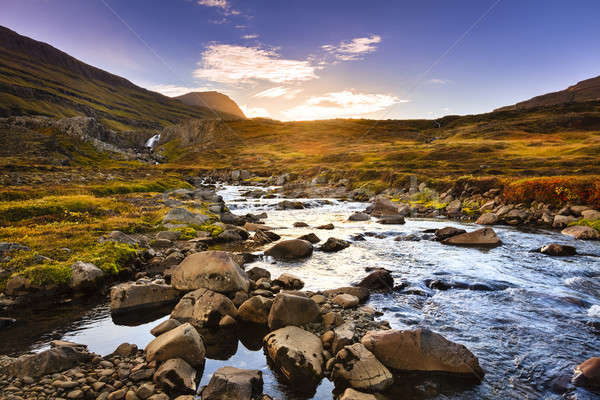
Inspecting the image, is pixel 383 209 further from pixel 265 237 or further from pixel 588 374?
pixel 588 374

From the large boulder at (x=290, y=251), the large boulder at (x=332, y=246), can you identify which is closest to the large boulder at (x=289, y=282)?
the large boulder at (x=290, y=251)

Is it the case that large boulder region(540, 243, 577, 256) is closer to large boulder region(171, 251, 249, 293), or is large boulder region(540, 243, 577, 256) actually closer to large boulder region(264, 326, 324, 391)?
large boulder region(264, 326, 324, 391)

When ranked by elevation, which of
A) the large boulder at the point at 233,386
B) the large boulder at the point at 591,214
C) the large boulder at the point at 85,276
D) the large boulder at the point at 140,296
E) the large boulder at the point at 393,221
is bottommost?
the large boulder at the point at 393,221

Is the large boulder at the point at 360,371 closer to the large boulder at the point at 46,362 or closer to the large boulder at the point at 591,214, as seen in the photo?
the large boulder at the point at 46,362

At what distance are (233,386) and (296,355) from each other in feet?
6.16

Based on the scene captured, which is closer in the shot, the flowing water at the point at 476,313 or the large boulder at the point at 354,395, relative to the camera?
the large boulder at the point at 354,395

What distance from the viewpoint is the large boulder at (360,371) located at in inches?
313

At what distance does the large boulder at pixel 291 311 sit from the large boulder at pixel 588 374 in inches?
A: 282

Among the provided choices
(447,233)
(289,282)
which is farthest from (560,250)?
(289,282)

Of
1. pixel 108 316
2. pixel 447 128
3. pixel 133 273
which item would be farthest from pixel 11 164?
pixel 447 128

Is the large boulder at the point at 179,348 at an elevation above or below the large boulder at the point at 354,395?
above

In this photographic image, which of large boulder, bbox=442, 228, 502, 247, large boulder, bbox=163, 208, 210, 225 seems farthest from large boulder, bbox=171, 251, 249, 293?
large boulder, bbox=442, 228, 502, 247

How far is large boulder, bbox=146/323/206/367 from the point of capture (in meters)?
8.62

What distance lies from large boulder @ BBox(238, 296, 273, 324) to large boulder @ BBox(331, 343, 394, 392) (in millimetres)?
3512
